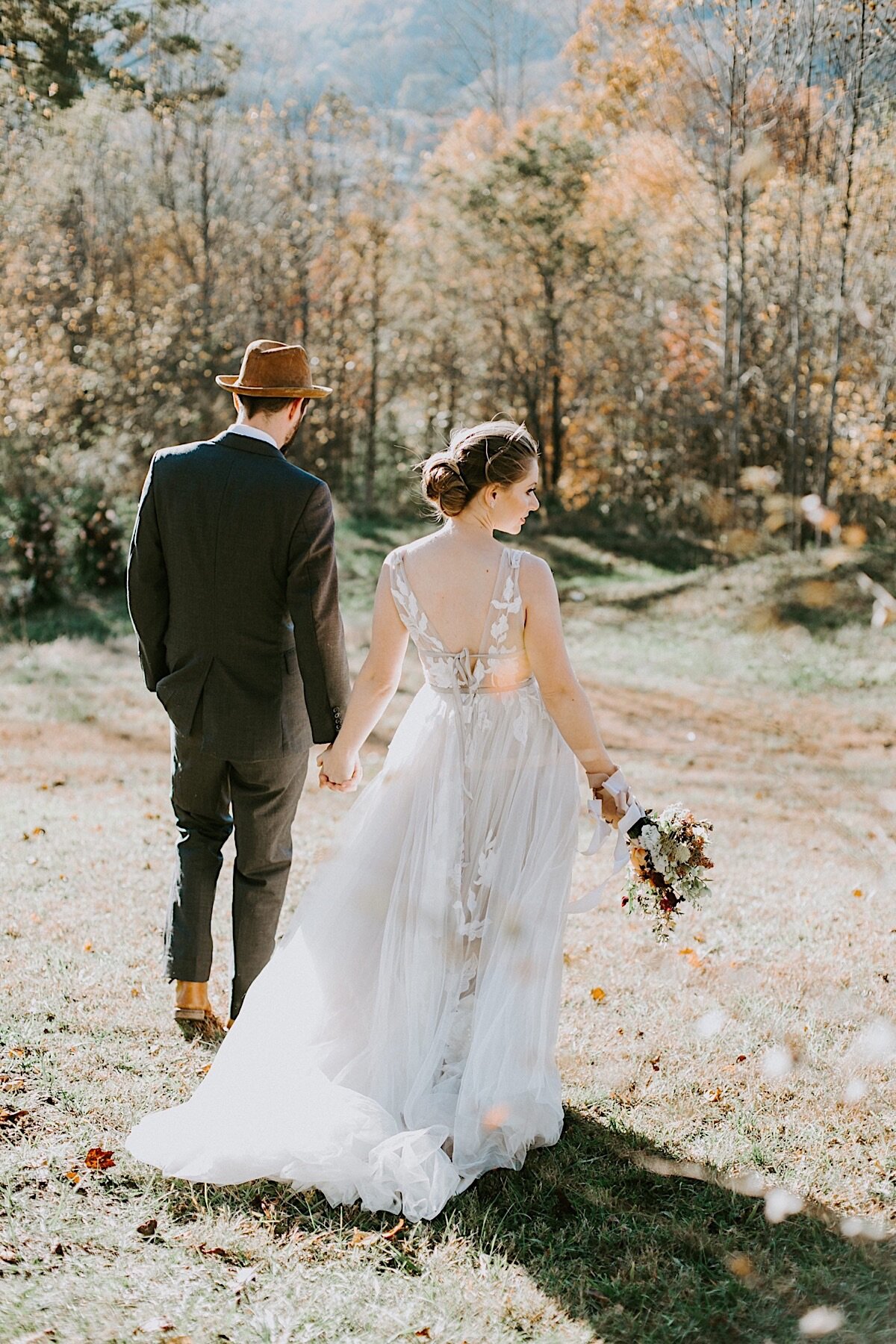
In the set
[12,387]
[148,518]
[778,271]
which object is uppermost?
[778,271]

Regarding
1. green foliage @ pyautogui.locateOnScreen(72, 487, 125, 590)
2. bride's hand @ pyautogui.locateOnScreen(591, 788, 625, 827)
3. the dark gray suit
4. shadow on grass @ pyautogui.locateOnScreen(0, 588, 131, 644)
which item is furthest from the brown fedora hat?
green foliage @ pyautogui.locateOnScreen(72, 487, 125, 590)

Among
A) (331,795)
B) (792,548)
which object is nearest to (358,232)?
(792,548)

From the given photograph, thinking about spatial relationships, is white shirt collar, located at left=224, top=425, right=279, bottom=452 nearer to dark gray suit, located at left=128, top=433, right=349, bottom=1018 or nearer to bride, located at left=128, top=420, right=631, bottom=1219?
dark gray suit, located at left=128, top=433, right=349, bottom=1018

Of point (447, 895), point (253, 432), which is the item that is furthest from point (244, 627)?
point (447, 895)

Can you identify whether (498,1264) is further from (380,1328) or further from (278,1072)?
(278,1072)

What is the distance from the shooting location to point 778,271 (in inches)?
536

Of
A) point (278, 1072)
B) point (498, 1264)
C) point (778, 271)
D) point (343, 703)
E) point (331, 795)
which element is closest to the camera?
point (498, 1264)

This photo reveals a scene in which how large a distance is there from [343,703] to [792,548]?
11679 mm

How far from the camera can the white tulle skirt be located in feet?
8.49

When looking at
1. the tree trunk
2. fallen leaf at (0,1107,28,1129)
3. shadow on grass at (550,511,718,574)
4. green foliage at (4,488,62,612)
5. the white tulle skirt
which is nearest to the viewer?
the white tulle skirt

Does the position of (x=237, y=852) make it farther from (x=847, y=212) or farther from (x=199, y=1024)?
(x=847, y=212)

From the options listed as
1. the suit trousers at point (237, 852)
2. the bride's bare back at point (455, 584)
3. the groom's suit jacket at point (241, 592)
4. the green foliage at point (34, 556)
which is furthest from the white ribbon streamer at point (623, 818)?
the green foliage at point (34, 556)

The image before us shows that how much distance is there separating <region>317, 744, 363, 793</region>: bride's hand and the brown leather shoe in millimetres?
905

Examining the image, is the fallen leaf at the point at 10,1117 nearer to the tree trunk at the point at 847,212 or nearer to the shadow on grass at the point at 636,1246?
the shadow on grass at the point at 636,1246
